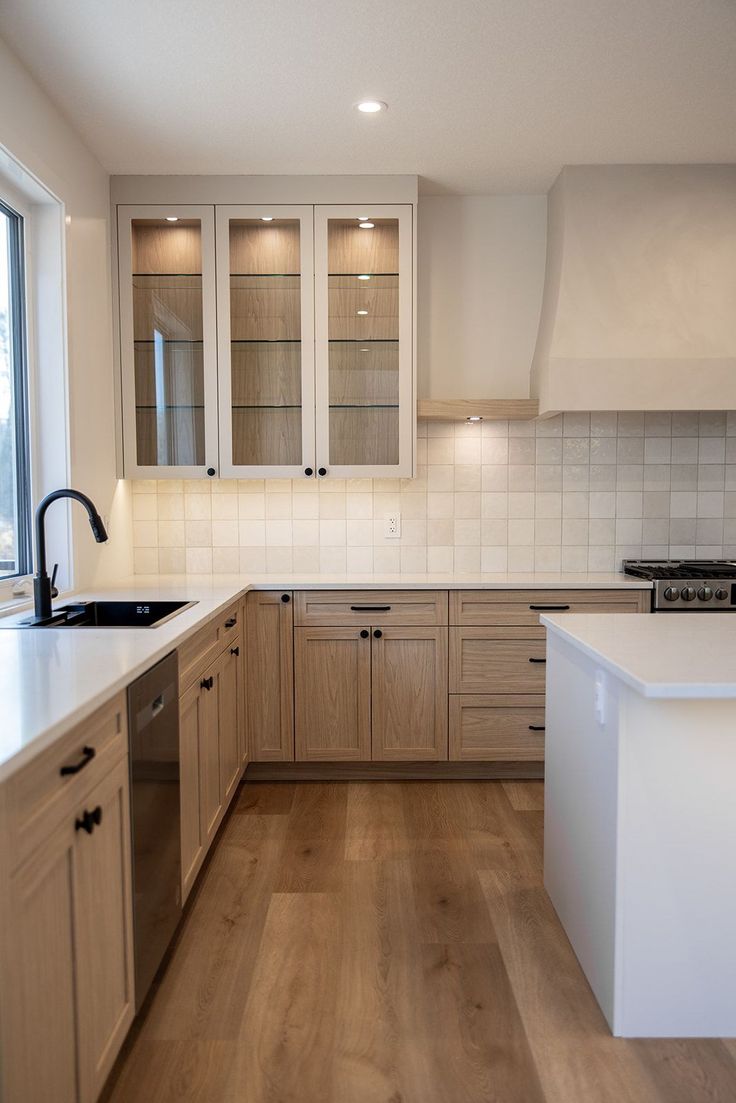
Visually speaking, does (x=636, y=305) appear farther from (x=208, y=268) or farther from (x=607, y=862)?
(x=607, y=862)

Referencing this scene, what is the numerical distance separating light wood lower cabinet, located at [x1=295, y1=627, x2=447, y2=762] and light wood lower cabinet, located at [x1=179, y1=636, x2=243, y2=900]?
332 mm

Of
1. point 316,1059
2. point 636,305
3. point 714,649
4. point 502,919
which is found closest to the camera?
point 316,1059

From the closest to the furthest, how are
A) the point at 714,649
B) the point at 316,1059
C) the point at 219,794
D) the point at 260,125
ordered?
the point at 316,1059 < the point at 714,649 < the point at 219,794 < the point at 260,125

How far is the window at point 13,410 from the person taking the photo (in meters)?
2.79

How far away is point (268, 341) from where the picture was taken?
142 inches

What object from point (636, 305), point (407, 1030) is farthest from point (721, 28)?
point (407, 1030)

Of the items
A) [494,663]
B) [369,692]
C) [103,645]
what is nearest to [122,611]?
[103,645]

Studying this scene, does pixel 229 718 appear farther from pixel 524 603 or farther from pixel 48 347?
pixel 48 347

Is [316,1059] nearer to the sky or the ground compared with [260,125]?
nearer to the ground

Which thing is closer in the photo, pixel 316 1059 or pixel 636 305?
pixel 316 1059

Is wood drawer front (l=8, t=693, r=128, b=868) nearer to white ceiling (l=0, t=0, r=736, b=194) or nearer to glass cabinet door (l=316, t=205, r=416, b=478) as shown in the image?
white ceiling (l=0, t=0, r=736, b=194)

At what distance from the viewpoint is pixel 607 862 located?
1871mm

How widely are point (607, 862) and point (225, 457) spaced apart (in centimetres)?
240

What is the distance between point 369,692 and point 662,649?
1.75m
